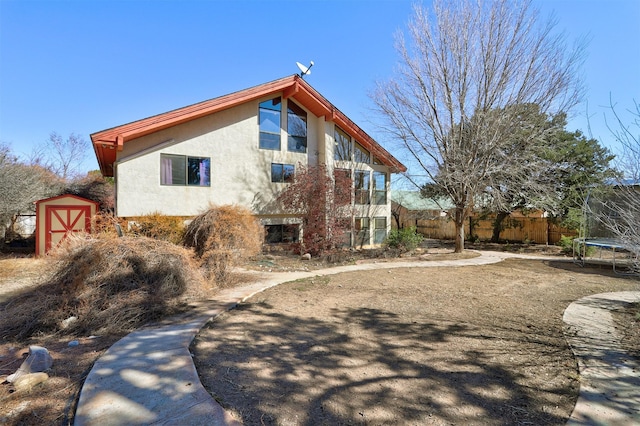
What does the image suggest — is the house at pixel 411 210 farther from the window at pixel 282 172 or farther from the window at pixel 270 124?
the window at pixel 270 124

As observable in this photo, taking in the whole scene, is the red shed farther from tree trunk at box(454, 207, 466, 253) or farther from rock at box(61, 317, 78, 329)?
tree trunk at box(454, 207, 466, 253)

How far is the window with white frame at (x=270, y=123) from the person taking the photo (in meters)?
14.2

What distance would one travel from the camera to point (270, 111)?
14492 millimetres

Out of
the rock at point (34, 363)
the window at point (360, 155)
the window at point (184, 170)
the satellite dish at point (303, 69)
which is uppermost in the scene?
the satellite dish at point (303, 69)

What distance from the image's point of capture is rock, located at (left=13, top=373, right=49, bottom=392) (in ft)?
9.46

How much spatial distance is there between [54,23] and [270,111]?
778cm

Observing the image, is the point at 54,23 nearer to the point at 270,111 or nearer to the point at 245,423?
the point at 270,111

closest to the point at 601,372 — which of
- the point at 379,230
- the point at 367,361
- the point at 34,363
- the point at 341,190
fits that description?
the point at 367,361

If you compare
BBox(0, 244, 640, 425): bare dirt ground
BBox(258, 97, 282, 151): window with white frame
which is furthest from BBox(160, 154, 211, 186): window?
BBox(0, 244, 640, 425): bare dirt ground

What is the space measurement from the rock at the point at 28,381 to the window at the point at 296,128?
42.3 feet

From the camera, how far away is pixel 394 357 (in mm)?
3658

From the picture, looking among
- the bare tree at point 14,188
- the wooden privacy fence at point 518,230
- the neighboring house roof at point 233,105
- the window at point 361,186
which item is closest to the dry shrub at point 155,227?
the neighboring house roof at point 233,105

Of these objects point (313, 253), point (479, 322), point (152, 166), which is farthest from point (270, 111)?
point (479, 322)

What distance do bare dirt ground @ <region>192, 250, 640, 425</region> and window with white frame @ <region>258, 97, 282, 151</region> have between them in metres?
9.09
